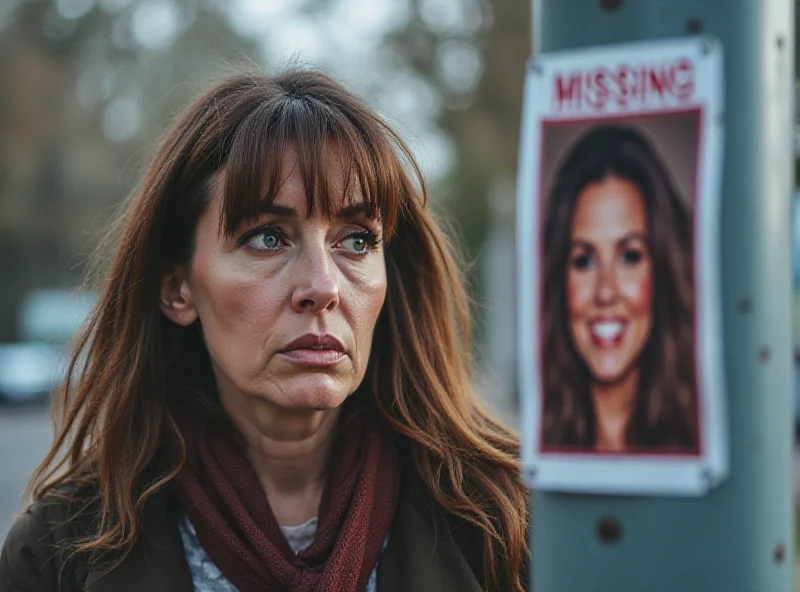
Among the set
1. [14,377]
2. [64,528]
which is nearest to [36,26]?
[14,377]

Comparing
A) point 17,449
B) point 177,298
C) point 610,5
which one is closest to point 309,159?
point 177,298

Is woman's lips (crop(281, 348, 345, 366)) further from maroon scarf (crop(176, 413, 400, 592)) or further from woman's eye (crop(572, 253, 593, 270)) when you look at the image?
woman's eye (crop(572, 253, 593, 270))

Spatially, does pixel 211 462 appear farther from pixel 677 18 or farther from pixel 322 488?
pixel 677 18

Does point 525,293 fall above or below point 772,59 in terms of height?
below

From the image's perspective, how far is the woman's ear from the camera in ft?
8.94

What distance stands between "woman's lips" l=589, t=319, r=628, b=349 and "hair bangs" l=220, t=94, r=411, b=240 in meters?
1.34

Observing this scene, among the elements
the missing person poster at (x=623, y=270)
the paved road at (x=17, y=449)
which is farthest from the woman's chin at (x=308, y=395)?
the paved road at (x=17, y=449)

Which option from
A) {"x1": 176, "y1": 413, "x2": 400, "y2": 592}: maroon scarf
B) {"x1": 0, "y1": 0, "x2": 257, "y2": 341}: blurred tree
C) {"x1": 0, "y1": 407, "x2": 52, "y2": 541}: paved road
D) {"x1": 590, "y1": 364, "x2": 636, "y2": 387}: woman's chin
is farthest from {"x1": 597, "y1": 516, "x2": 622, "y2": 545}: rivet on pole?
{"x1": 0, "y1": 0, "x2": 257, "y2": 341}: blurred tree

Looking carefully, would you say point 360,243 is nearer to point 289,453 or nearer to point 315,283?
point 315,283

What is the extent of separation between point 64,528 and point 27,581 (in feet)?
0.45

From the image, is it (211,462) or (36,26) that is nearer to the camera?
(211,462)

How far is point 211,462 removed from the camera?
8.58ft

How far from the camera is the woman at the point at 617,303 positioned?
3.82ft

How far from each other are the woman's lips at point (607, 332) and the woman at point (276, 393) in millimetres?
1275
